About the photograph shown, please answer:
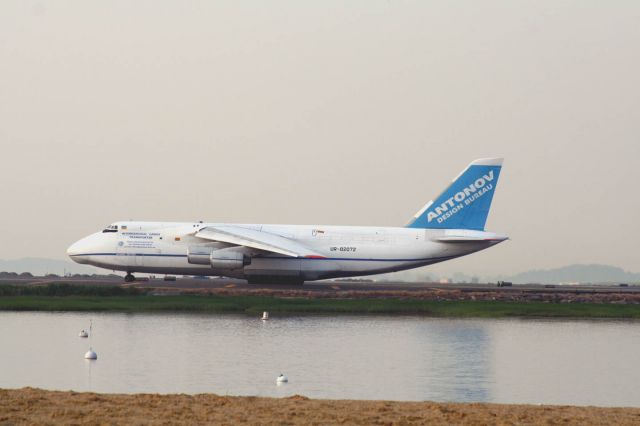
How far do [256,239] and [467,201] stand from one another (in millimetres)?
12327

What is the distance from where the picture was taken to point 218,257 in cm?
5341

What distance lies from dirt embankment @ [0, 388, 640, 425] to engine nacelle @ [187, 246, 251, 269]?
34793 mm

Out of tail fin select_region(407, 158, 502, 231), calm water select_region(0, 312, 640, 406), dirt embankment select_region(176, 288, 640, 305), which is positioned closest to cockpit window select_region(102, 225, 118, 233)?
dirt embankment select_region(176, 288, 640, 305)

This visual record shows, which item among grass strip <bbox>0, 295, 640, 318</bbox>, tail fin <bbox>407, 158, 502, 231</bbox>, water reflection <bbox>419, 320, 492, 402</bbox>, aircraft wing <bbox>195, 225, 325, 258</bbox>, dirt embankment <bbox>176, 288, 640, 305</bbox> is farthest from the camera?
tail fin <bbox>407, 158, 502, 231</bbox>

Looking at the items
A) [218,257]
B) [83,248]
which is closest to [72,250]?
[83,248]

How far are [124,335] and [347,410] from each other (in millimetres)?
14331

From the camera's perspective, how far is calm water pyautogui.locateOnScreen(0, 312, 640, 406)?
68.2ft

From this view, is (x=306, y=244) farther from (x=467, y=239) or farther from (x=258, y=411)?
(x=258, y=411)

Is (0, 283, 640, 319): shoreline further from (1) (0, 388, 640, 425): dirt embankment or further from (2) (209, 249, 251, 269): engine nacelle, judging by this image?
(1) (0, 388, 640, 425): dirt embankment

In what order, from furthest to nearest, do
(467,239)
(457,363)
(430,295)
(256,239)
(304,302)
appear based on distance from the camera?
(467,239)
(256,239)
(430,295)
(304,302)
(457,363)

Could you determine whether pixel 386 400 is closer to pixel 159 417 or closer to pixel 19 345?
pixel 159 417

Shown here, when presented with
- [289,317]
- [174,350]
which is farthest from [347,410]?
[289,317]

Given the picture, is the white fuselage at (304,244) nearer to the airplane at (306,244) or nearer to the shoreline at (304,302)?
the airplane at (306,244)

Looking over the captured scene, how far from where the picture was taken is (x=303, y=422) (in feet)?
52.8
